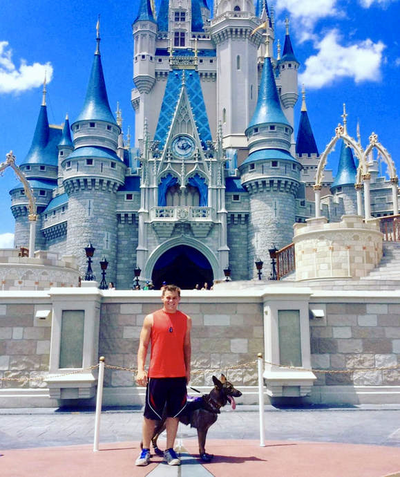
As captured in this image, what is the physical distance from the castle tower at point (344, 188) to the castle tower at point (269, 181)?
570 cm

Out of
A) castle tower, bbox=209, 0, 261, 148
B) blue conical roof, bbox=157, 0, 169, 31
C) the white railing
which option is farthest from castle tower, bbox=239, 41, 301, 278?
blue conical roof, bbox=157, 0, 169, 31

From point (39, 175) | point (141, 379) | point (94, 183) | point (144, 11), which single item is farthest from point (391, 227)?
point (144, 11)

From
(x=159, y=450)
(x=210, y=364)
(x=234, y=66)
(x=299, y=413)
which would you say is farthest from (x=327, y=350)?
(x=234, y=66)

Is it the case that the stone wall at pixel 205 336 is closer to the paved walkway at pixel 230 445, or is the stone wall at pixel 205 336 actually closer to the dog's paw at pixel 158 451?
the paved walkway at pixel 230 445

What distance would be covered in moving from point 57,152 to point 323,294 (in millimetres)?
43049

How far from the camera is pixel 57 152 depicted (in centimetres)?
4800

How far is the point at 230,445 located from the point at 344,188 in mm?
41121

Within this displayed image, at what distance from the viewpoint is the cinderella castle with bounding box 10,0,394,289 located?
121 feet

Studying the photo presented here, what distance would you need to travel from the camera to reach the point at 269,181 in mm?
37719

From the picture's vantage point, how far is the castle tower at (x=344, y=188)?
4297 cm

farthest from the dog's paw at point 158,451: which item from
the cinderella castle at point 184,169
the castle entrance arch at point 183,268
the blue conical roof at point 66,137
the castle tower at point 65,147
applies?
the blue conical roof at point 66,137

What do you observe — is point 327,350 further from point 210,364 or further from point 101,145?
point 101,145

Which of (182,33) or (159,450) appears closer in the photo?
(159,450)

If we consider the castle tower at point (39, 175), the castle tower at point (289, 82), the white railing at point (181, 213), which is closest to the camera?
the white railing at point (181, 213)
